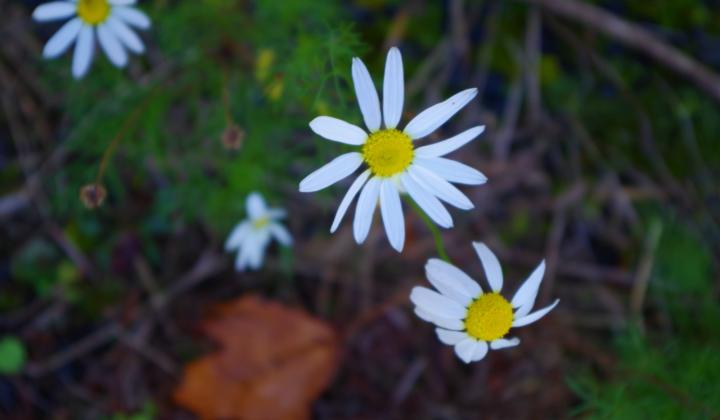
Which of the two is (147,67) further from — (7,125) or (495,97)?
(495,97)

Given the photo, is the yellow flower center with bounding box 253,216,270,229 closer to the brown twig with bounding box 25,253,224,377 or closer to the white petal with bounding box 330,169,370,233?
the brown twig with bounding box 25,253,224,377

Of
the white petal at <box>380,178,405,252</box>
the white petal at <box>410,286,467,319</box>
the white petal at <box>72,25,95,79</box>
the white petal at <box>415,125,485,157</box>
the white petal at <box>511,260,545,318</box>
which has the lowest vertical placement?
the white petal at <box>410,286,467,319</box>

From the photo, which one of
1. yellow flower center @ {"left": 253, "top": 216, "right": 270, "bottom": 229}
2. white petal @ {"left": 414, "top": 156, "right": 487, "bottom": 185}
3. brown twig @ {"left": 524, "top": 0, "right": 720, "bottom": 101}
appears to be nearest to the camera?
white petal @ {"left": 414, "top": 156, "right": 487, "bottom": 185}

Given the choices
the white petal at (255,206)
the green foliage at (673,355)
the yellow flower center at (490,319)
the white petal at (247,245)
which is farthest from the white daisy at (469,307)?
the white petal at (247,245)

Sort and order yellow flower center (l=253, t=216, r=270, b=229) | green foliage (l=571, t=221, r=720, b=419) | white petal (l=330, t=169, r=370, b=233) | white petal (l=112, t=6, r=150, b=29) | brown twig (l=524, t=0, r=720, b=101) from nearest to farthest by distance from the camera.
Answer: white petal (l=330, t=169, r=370, b=233) < white petal (l=112, t=6, r=150, b=29) < green foliage (l=571, t=221, r=720, b=419) < yellow flower center (l=253, t=216, r=270, b=229) < brown twig (l=524, t=0, r=720, b=101)

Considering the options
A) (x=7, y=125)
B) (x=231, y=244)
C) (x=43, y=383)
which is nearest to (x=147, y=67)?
(x=7, y=125)

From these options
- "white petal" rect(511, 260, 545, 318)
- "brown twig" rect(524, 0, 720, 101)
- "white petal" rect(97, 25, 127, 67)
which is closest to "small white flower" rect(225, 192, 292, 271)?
"white petal" rect(97, 25, 127, 67)

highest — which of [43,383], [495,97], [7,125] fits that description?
[495,97]
